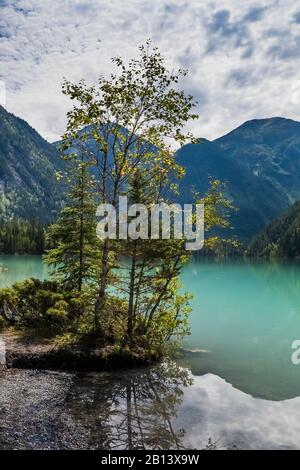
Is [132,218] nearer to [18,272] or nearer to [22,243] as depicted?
[18,272]

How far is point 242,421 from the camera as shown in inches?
576

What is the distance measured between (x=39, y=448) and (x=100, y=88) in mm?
16152

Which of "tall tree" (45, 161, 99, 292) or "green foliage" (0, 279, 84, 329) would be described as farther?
"tall tree" (45, 161, 99, 292)

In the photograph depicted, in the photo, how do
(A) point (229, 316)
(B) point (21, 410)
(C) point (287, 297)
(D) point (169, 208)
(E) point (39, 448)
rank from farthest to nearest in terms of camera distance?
(C) point (287, 297), (A) point (229, 316), (D) point (169, 208), (B) point (21, 410), (E) point (39, 448)

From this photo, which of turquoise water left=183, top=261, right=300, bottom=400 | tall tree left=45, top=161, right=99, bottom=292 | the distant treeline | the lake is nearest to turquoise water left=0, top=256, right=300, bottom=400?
turquoise water left=183, top=261, right=300, bottom=400

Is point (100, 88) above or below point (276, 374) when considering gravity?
above

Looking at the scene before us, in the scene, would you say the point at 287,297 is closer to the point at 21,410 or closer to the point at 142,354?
the point at 142,354

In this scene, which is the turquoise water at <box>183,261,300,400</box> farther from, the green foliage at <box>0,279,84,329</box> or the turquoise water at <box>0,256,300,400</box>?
the green foliage at <box>0,279,84,329</box>

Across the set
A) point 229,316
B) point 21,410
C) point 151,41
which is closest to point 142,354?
point 21,410

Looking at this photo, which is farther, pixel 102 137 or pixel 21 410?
pixel 102 137

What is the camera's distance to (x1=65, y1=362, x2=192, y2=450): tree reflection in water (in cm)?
1223

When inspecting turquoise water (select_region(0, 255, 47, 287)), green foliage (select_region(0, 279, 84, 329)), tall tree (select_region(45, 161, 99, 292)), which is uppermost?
tall tree (select_region(45, 161, 99, 292))

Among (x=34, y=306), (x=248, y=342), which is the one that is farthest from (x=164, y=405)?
(x=248, y=342)

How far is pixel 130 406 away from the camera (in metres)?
15.2
